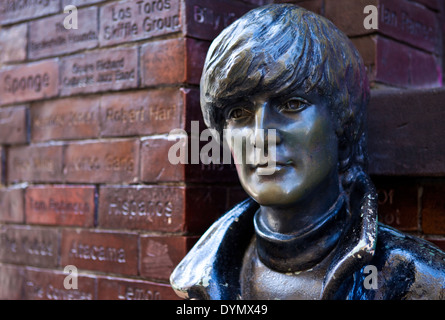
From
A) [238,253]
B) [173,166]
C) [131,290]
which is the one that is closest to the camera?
[238,253]

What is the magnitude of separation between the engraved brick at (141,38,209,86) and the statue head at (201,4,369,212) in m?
0.40

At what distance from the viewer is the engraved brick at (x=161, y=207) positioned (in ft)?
6.09

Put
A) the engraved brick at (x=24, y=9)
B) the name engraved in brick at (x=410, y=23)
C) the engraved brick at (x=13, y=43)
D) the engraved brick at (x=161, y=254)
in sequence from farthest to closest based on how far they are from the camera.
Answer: the engraved brick at (x=13, y=43) < the engraved brick at (x=24, y=9) < the name engraved in brick at (x=410, y=23) < the engraved brick at (x=161, y=254)

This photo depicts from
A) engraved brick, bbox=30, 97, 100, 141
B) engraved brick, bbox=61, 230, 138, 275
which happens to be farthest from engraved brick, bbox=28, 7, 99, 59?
engraved brick, bbox=61, 230, 138, 275

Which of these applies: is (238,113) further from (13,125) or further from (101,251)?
(13,125)

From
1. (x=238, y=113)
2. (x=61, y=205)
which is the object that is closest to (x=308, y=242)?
(x=238, y=113)

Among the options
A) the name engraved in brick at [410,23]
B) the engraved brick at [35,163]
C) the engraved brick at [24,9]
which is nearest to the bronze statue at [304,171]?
the name engraved in brick at [410,23]

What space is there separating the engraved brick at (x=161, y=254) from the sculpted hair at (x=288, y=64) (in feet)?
1.70

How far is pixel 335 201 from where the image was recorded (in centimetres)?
150

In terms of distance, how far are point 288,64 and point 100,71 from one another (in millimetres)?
921

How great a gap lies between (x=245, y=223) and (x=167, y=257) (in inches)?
14.3

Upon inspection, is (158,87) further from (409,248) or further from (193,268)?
(409,248)

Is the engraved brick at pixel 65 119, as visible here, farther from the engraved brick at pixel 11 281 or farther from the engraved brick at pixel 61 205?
the engraved brick at pixel 11 281

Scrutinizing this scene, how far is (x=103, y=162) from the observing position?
6.79 feet
